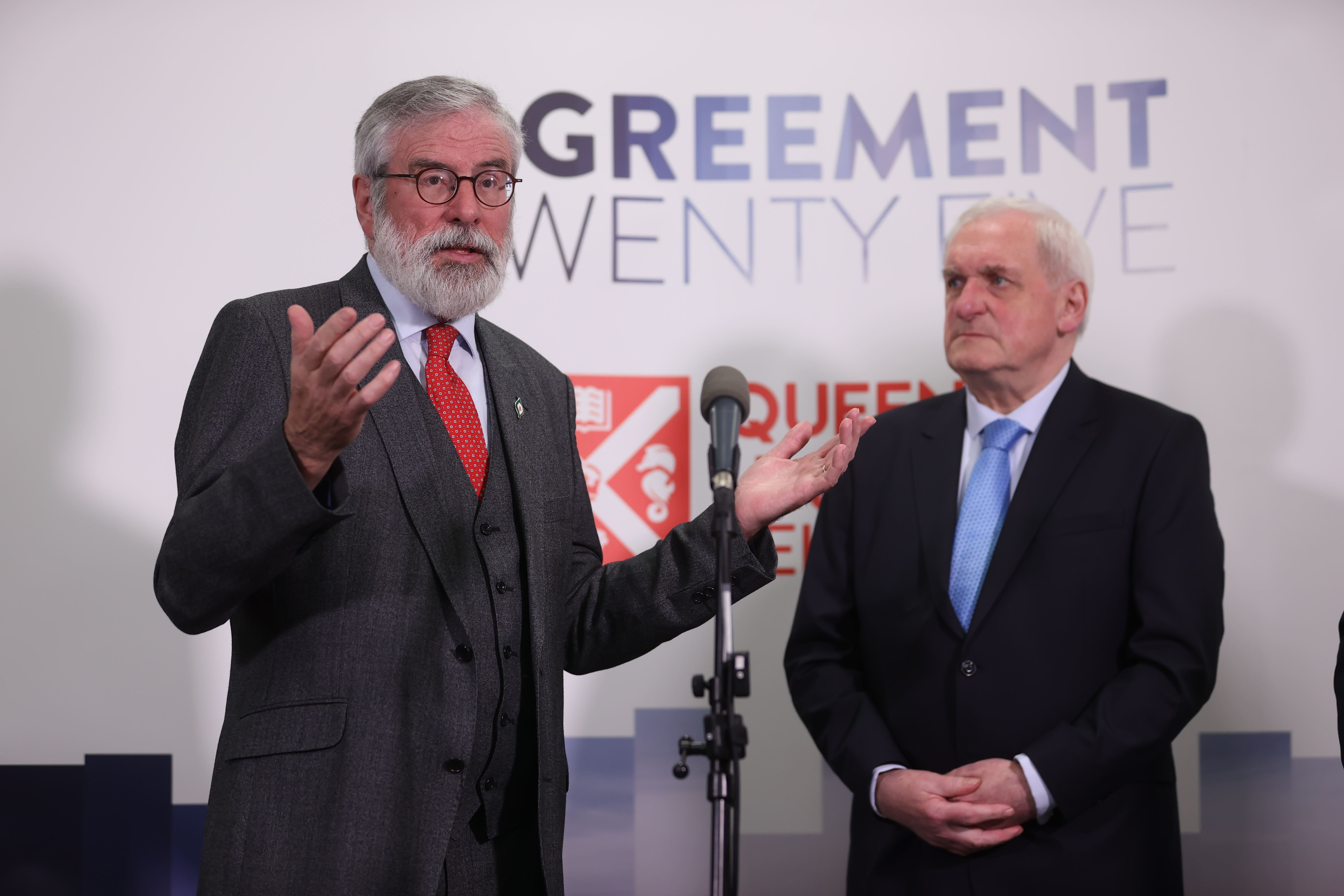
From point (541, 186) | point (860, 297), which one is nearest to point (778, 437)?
point (860, 297)

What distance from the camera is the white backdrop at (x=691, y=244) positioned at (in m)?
3.19

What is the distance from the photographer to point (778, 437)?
3.27 metres

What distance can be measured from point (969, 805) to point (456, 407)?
1.28m

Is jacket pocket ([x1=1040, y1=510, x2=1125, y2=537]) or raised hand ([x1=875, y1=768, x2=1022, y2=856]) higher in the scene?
jacket pocket ([x1=1040, y1=510, x2=1125, y2=537])

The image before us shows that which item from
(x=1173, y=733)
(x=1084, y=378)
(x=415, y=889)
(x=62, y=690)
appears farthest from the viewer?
(x=62, y=690)

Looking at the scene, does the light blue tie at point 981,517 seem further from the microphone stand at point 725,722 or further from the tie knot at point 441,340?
the tie knot at point 441,340

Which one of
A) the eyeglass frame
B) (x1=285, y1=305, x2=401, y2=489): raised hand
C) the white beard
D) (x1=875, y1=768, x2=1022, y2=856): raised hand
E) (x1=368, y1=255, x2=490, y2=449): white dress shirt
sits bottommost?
(x1=875, y1=768, x2=1022, y2=856): raised hand

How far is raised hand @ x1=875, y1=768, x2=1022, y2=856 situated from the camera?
225cm

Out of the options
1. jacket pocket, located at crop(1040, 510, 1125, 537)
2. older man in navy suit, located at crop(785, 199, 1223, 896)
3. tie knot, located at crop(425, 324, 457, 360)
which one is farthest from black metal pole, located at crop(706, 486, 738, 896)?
jacket pocket, located at crop(1040, 510, 1125, 537)

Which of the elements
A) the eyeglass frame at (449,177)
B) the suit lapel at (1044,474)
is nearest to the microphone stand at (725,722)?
the eyeglass frame at (449,177)

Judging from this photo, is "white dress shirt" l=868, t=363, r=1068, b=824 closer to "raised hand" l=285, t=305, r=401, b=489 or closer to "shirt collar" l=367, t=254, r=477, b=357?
"shirt collar" l=367, t=254, r=477, b=357

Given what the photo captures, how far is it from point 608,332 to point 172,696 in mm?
1615

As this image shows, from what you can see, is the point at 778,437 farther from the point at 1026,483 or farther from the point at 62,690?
the point at 62,690

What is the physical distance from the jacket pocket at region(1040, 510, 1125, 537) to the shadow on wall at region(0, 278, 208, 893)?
2357 millimetres
